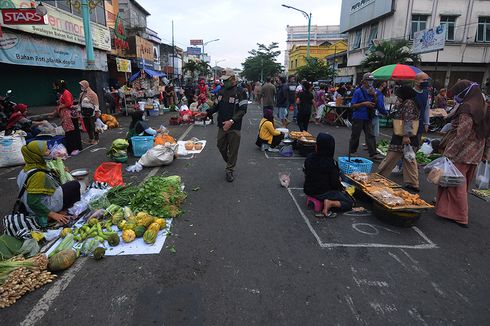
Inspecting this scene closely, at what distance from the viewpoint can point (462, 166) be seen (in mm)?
4734

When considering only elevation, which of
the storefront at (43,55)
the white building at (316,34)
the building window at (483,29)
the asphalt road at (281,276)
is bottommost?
the asphalt road at (281,276)

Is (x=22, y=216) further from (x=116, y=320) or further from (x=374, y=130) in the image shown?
(x=374, y=130)

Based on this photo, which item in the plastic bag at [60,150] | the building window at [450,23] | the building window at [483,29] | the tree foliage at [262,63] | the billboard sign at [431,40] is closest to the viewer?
the plastic bag at [60,150]

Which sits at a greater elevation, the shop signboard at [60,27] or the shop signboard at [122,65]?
the shop signboard at [60,27]

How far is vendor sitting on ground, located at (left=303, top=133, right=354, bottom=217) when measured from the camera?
476cm

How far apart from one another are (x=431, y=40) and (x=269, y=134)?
11858mm

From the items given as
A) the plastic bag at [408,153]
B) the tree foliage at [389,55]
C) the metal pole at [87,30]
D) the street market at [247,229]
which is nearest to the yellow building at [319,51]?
the tree foliage at [389,55]

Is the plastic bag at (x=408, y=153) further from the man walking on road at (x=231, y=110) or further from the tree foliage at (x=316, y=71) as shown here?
the tree foliage at (x=316, y=71)

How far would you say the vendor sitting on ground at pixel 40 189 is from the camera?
3805 millimetres

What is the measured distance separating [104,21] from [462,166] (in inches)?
860

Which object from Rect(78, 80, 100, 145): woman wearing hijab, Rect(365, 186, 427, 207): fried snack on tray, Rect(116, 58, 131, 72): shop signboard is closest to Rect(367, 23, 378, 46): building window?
Rect(116, 58, 131, 72): shop signboard

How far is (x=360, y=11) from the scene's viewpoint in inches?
1250

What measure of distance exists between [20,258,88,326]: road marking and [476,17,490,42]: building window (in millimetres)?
33368

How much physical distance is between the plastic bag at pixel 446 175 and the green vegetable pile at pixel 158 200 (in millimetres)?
3934
